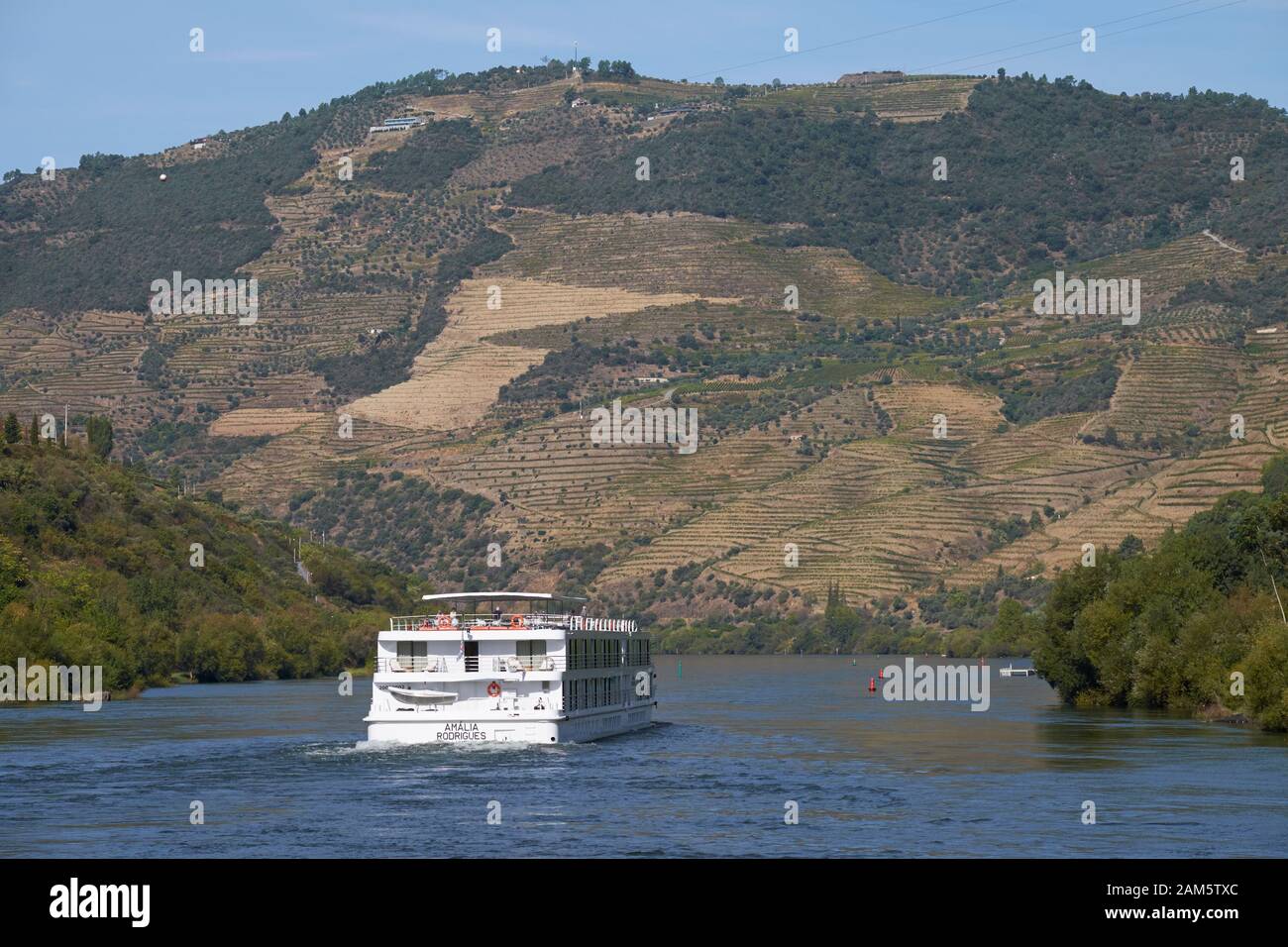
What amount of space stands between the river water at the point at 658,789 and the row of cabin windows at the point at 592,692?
1.54 meters

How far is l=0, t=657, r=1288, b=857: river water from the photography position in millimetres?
42719

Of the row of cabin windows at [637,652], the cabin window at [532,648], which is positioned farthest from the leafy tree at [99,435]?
the cabin window at [532,648]

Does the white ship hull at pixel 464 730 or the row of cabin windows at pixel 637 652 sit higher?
the row of cabin windows at pixel 637 652

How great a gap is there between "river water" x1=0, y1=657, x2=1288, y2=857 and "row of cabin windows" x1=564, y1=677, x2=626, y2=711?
1.54m

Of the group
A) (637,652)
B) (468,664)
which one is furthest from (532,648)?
(637,652)

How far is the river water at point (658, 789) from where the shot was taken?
140 ft

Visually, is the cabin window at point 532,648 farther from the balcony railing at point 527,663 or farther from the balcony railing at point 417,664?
the balcony railing at point 417,664

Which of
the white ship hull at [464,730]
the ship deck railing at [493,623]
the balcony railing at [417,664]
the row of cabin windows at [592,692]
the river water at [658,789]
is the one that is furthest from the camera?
the row of cabin windows at [592,692]

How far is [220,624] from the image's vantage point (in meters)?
127

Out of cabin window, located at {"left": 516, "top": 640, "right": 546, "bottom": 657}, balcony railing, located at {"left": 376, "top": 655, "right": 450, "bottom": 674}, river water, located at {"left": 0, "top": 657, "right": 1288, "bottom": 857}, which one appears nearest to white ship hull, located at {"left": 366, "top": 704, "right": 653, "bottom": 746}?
river water, located at {"left": 0, "top": 657, "right": 1288, "bottom": 857}
